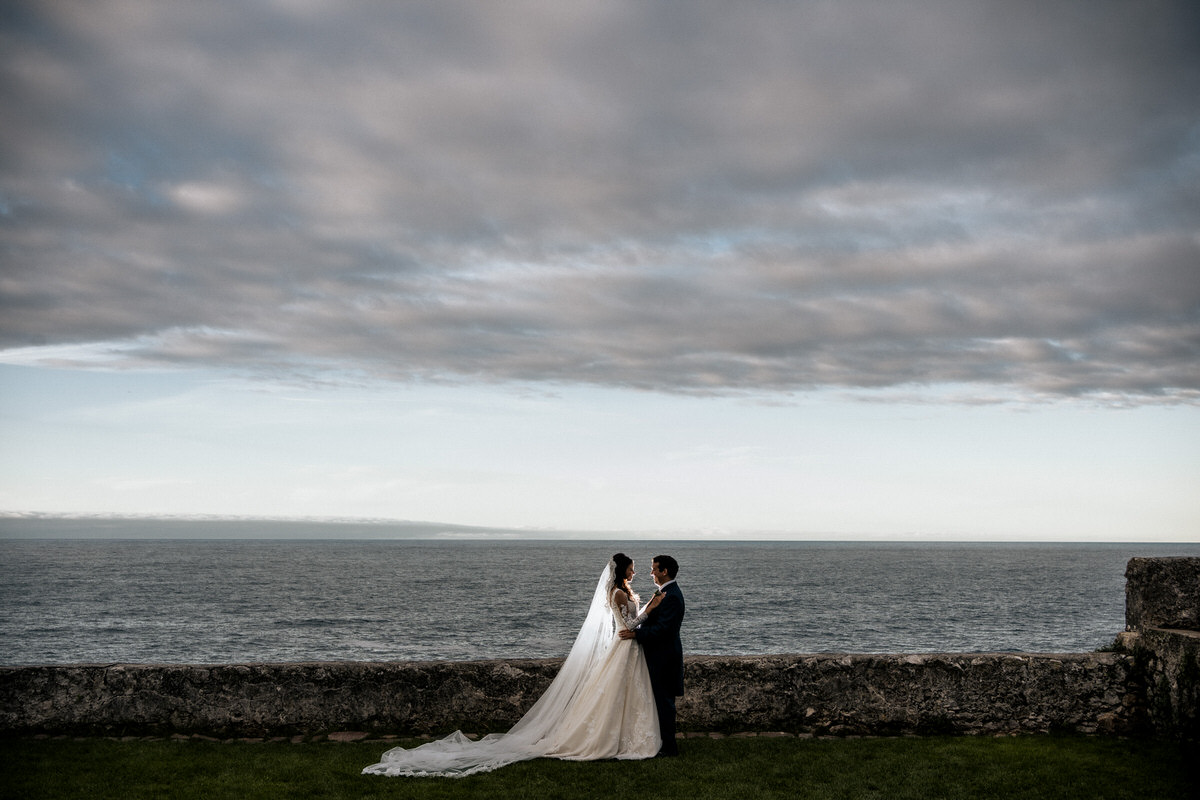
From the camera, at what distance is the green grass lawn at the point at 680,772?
6.42 meters

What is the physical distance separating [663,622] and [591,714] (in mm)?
1122

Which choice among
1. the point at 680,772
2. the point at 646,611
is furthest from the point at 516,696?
the point at 680,772

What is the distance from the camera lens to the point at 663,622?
8.16 meters

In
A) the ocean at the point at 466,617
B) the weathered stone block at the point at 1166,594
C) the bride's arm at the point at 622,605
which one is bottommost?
the ocean at the point at 466,617

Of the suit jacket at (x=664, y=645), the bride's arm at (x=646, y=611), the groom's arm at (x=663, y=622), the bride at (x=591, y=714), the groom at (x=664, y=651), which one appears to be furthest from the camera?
the bride's arm at (x=646, y=611)

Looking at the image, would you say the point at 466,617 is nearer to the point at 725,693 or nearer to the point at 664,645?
the point at 725,693

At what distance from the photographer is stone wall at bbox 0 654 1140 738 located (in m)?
8.15

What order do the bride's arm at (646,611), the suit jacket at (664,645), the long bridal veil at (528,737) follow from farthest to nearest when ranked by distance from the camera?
the bride's arm at (646,611) → the suit jacket at (664,645) → the long bridal veil at (528,737)

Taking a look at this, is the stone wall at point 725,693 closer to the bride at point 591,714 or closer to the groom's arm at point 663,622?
the bride at point 591,714

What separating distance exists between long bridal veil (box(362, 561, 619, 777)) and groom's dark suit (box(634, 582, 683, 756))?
0.38 m

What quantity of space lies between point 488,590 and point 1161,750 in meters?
69.4

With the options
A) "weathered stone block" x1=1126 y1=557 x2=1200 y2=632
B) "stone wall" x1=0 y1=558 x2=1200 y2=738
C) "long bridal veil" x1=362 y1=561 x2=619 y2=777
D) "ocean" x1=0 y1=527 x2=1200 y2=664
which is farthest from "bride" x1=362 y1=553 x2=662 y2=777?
"ocean" x1=0 y1=527 x2=1200 y2=664

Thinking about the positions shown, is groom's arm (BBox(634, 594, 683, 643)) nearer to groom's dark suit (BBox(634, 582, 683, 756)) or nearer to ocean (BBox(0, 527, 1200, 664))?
groom's dark suit (BBox(634, 582, 683, 756))

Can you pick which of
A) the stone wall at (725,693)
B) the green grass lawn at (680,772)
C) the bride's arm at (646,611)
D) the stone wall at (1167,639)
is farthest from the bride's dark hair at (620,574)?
the stone wall at (1167,639)
